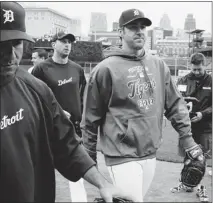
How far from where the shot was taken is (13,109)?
7.44 feet

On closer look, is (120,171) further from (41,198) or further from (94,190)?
(94,190)

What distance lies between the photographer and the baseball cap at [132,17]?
4.35 metres

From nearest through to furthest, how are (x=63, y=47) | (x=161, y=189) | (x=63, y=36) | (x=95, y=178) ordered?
(x=95, y=178) < (x=63, y=47) < (x=63, y=36) < (x=161, y=189)

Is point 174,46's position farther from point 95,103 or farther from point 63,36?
point 95,103

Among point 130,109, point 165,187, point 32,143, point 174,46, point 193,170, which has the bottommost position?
point 174,46

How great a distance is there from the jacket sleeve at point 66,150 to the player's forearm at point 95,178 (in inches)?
0.9

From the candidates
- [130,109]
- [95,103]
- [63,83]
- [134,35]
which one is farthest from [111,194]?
[63,83]

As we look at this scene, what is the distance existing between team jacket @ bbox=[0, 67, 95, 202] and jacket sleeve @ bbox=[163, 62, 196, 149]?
1.99 meters

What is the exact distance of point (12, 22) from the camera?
237cm

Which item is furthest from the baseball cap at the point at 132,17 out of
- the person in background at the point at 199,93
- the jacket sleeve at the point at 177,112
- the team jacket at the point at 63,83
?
the person in background at the point at 199,93

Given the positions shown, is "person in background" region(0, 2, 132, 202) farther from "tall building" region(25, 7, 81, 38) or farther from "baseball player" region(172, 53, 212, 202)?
"tall building" region(25, 7, 81, 38)

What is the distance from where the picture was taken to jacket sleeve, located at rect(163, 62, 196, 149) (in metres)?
4.46

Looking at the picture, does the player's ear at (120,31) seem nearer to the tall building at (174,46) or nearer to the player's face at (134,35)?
the player's face at (134,35)

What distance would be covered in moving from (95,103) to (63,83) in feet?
5.73
